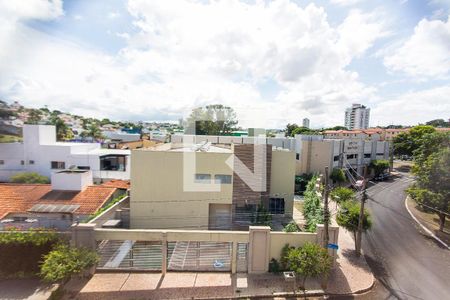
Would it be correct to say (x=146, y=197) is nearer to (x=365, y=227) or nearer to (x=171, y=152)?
(x=171, y=152)

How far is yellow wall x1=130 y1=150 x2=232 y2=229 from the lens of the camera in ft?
58.9

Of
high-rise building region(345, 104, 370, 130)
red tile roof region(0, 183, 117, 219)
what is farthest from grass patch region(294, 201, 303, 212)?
high-rise building region(345, 104, 370, 130)

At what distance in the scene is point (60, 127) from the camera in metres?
60.8

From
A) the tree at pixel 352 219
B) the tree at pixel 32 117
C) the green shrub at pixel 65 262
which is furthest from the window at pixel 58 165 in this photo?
the tree at pixel 352 219

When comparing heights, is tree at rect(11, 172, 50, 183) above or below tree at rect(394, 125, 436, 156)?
below

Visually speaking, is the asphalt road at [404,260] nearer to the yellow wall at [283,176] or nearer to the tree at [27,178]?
the yellow wall at [283,176]

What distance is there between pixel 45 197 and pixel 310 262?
696 inches

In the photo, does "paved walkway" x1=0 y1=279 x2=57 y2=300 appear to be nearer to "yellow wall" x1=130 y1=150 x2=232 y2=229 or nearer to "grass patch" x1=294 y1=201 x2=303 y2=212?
"yellow wall" x1=130 y1=150 x2=232 y2=229

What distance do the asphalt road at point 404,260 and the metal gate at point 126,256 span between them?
11033 mm

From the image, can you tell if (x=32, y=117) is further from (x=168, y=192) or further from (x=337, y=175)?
(x=337, y=175)

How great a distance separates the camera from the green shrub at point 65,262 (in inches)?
411

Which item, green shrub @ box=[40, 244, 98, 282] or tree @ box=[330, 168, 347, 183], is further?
tree @ box=[330, 168, 347, 183]

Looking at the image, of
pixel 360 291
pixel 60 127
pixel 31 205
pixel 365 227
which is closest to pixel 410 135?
pixel 365 227

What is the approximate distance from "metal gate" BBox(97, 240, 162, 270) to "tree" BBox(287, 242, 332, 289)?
7083 mm
